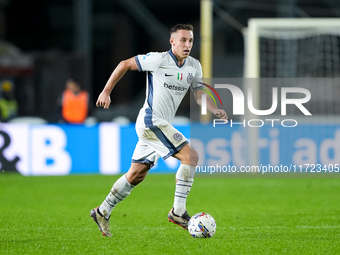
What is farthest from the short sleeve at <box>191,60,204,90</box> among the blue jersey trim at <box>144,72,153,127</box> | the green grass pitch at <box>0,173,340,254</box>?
the green grass pitch at <box>0,173,340,254</box>

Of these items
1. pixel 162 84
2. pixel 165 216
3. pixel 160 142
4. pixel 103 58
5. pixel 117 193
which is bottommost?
pixel 165 216

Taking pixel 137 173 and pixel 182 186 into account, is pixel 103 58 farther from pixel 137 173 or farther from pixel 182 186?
pixel 182 186

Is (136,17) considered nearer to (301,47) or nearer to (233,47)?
(233,47)

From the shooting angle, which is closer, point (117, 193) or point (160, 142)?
point (160, 142)

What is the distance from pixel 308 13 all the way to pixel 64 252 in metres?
20.0

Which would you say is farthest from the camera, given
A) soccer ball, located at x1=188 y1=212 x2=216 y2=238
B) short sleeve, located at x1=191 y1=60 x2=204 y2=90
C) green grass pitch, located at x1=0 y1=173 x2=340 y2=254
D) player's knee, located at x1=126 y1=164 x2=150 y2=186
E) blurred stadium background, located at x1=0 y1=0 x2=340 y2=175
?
blurred stadium background, located at x1=0 y1=0 x2=340 y2=175

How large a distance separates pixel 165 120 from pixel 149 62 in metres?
0.57

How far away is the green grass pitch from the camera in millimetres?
5492

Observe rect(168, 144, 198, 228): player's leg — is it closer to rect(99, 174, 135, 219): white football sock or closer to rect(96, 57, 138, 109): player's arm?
rect(99, 174, 135, 219): white football sock

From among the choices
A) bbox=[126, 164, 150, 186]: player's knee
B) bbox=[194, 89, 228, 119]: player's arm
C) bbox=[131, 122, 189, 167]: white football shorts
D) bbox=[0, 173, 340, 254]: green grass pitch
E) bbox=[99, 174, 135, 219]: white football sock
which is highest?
bbox=[194, 89, 228, 119]: player's arm

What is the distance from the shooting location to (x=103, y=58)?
80.4 ft

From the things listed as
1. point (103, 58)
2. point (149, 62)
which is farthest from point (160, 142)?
point (103, 58)

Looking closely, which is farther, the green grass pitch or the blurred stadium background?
the blurred stadium background

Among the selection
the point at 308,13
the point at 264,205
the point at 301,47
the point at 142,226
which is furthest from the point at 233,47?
the point at 142,226
